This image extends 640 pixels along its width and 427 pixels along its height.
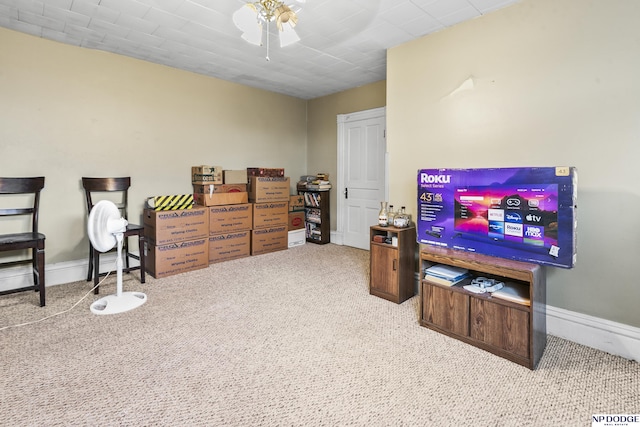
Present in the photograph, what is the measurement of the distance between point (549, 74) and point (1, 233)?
4.91 metres

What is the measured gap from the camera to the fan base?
8.51 ft

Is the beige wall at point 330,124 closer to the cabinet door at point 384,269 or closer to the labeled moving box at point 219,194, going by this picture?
the labeled moving box at point 219,194

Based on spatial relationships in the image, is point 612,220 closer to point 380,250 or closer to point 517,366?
point 517,366

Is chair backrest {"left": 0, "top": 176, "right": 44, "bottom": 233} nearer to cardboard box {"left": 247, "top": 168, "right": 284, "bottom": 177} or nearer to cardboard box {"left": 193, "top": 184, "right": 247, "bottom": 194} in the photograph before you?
cardboard box {"left": 193, "top": 184, "right": 247, "bottom": 194}

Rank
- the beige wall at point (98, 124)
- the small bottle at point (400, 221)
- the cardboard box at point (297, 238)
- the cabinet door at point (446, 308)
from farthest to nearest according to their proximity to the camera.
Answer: the cardboard box at point (297, 238)
the beige wall at point (98, 124)
the small bottle at point (400, 221)
the cabinet door at point (446, 308)

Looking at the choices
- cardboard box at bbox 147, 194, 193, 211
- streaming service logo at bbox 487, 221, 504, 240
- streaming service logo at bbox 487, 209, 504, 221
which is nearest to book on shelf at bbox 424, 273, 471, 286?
streaming service logo at bbox 487, 221, 504, 240

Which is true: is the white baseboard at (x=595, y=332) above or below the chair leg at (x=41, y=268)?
below

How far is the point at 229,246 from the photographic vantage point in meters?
4.21

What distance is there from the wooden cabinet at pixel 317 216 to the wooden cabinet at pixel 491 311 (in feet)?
9.54

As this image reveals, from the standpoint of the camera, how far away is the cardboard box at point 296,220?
5055 mm

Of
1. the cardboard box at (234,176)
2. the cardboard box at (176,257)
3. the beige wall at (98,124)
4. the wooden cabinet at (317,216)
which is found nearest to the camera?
the beige wall at (98,124)

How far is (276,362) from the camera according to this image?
6.26ft

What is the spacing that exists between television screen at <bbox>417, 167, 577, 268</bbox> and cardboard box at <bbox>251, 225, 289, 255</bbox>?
8.49 feet

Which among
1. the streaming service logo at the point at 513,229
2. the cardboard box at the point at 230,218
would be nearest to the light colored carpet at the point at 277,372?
the streaming service logo at the point at 513,229
